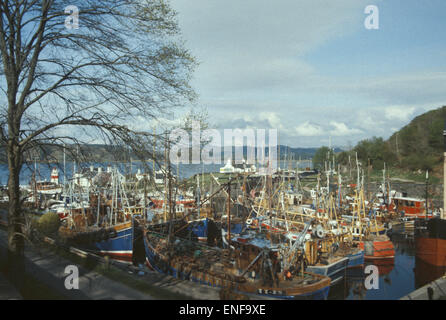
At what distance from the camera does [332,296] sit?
14.1 metres

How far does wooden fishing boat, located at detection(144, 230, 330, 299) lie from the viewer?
9.26 metres

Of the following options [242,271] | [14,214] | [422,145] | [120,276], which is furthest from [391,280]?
[422,145]

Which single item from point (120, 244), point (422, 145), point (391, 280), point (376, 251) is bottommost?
point (391, 280)

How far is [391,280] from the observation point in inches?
666

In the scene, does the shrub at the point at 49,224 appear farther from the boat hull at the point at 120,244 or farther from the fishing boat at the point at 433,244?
the fishing boat at the point at 433,244

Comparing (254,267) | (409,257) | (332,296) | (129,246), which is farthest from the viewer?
(409,257)

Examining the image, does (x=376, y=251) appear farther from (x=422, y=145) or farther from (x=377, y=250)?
(x=422, y=145)

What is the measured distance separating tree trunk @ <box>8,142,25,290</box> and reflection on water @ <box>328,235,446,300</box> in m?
12.2

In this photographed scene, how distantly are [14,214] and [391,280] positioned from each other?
17803 mm

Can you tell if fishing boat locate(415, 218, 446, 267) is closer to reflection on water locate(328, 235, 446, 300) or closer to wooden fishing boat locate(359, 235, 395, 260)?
reflection on water locate(328, 235, 446, 300)

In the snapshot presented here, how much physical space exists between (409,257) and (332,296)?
34.1 feet

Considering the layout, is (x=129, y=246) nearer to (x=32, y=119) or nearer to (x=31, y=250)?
(x=31, y=250)

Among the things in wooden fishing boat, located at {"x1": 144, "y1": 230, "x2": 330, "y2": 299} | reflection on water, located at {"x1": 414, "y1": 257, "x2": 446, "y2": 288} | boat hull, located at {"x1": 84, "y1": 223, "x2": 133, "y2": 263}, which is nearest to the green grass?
wooden fishing boat, located at {"x1": 144, "y1": 230, "x2": 330, "y2": 299}

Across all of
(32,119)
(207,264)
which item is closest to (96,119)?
(32,119)
